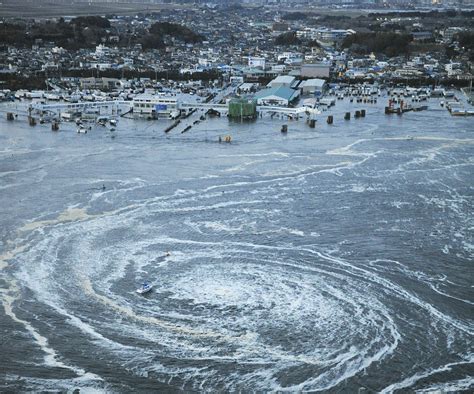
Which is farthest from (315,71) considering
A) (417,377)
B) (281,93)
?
(417,377)

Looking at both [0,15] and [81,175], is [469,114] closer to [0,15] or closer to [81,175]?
[81,175]

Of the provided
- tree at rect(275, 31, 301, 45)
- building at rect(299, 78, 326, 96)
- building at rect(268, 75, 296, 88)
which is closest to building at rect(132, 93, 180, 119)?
building at rect(268, 75, 296, 88)

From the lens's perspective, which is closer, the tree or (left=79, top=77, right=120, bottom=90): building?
(left=79, top=77, right=120, bottom=90): building

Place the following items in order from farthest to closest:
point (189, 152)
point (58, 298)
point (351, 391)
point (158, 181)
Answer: point (189, 152), point (158, 181), point (58, 298), point (351, 391)

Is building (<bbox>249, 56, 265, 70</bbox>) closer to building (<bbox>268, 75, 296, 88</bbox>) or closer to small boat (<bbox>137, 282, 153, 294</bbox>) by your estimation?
building (<bbox>268, 75, 296, 88</bbox>)

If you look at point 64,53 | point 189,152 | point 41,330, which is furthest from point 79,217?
point 64,53

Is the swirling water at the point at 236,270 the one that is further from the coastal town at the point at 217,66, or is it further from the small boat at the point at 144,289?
the coastal town at the point at 217,66

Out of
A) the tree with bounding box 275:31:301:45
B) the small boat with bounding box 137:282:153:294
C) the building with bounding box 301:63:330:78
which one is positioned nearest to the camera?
the small boat with bounding box 137:282:153:294
